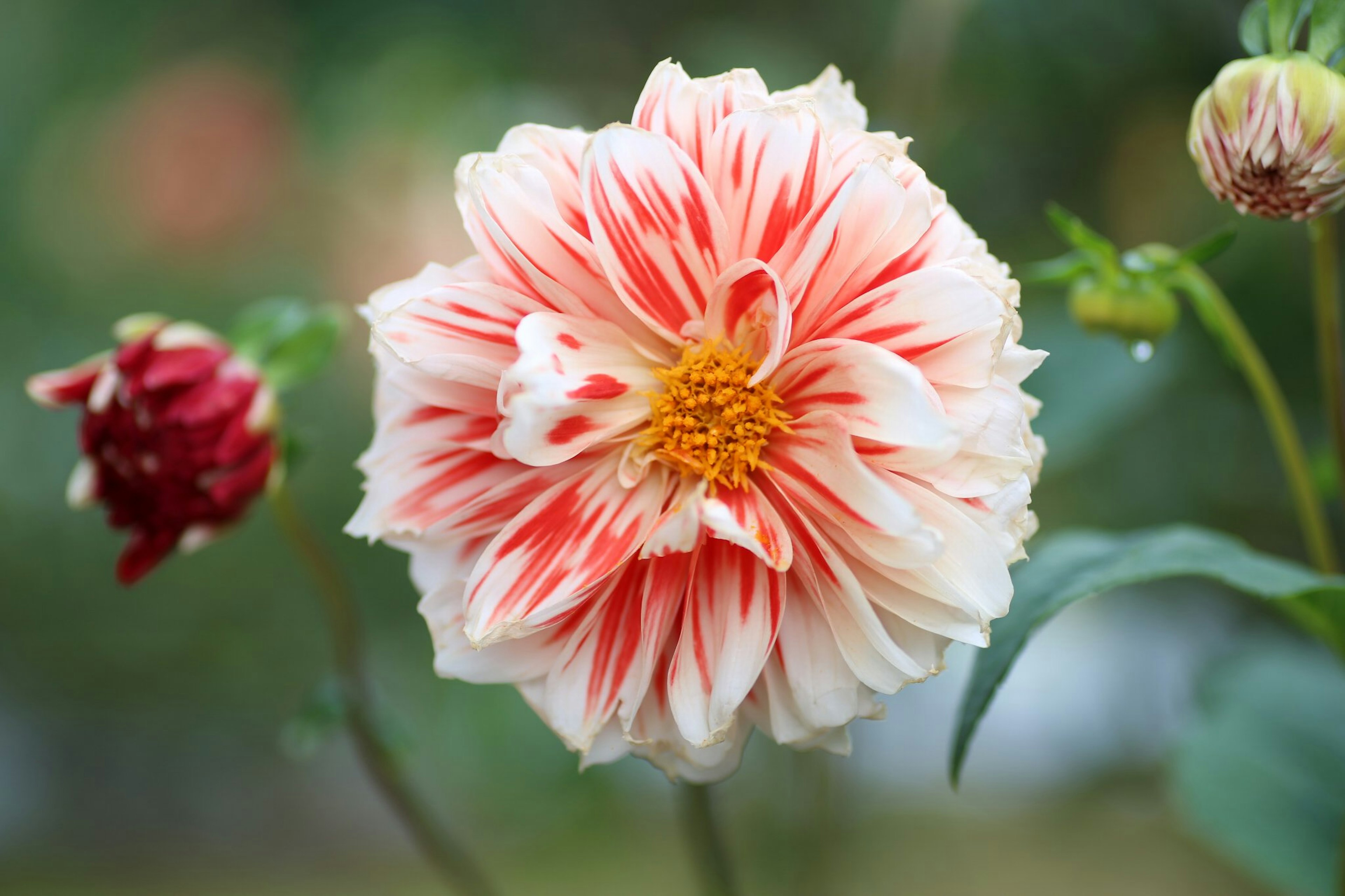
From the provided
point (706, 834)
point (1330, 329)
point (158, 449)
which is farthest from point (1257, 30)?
point (158, 449)

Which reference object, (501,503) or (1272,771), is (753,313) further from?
(1272,771)

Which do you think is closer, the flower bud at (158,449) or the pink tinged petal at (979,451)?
the pink tinged petal at (979,451)

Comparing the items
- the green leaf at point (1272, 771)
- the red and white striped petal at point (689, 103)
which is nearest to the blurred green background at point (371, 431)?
the green leaf at point (1272, 771)

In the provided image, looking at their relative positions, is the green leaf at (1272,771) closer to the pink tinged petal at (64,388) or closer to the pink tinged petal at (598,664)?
the pink tinged petal at (598,664)

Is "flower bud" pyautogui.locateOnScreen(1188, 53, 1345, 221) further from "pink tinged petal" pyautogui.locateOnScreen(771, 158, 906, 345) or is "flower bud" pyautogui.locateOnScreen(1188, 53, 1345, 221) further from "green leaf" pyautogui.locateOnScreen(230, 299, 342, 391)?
"green leaf" pyautogui.locateOnScreen(230, 299, 342, 391)

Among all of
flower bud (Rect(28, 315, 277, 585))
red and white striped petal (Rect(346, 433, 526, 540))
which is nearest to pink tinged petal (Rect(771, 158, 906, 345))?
red and white striped petal (Rect(346, 433, 526, 540))

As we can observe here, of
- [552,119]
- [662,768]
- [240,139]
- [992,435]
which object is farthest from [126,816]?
[992,435]
